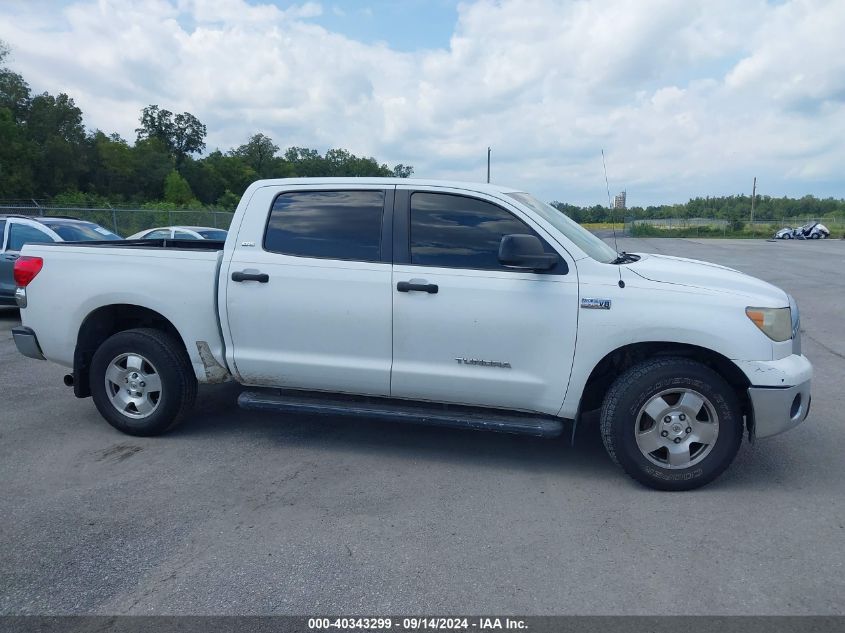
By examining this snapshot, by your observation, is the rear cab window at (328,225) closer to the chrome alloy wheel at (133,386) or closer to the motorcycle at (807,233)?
the chrome alloy wheel at (133,386)

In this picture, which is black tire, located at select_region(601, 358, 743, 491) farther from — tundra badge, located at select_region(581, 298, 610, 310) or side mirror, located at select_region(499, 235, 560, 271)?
side mirror, located at select_region(499, 235, 560, 271)

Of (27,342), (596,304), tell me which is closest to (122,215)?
(27,342)

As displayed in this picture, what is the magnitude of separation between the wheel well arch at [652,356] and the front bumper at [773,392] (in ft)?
0.22

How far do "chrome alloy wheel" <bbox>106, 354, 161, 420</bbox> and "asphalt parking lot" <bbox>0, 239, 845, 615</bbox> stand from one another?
0.85 feet

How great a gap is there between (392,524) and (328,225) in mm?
2128

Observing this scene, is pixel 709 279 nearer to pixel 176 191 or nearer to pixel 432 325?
pixel 432 325

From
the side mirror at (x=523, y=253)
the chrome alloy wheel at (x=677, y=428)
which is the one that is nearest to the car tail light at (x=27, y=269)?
the side mirror at (x=523, y=253)

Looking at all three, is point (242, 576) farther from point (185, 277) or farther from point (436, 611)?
point (185, 277)

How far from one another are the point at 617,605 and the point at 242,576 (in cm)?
173

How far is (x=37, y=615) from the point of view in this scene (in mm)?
2893

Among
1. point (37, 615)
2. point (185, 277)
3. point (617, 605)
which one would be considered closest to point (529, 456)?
point (617, 605)

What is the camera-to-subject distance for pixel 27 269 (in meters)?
5.32

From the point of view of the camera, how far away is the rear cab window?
15.3ft

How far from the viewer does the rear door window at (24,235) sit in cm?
1072
